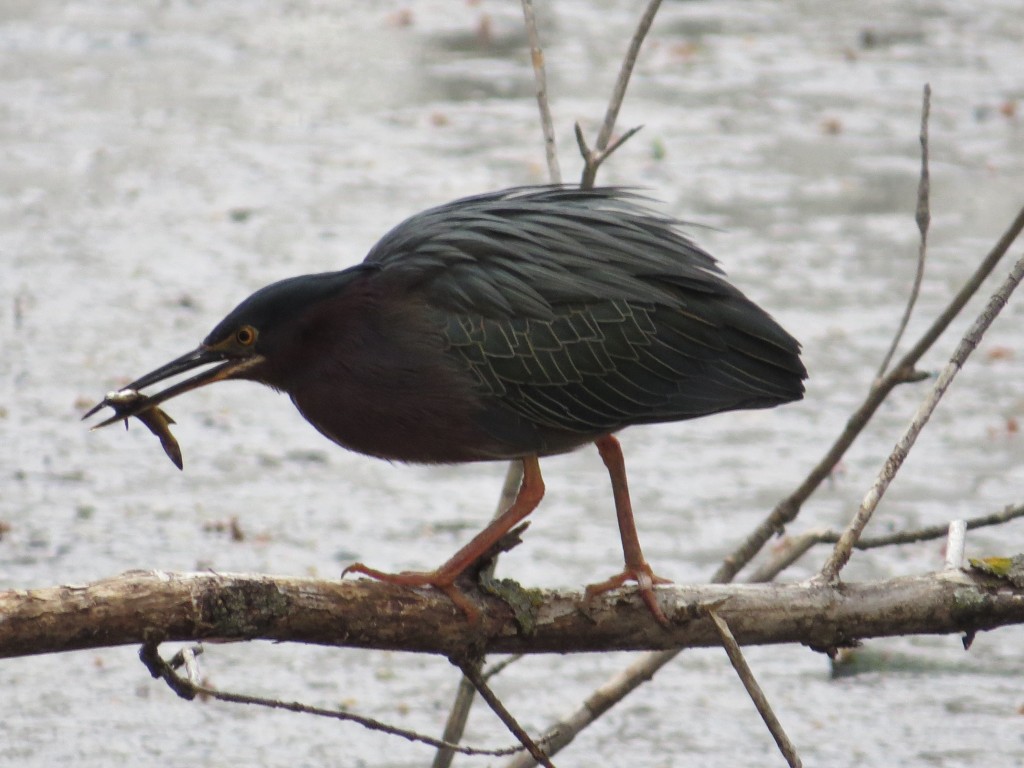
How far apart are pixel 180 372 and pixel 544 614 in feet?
2.80

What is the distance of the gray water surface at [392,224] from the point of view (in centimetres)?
461

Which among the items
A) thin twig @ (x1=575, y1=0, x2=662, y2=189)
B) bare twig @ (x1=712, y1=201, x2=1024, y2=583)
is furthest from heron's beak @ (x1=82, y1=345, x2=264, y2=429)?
bare twig @ (x1=712, y1=201, x2=1024, y2=583)

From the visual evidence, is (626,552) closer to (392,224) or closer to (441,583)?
(441,583)

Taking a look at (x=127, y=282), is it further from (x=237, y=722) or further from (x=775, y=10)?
(x=775, y=10)

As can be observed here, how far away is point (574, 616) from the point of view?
2904 mm

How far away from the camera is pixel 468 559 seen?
118 inches

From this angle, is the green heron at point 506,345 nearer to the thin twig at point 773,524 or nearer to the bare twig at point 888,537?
the thin twig at point 773,524

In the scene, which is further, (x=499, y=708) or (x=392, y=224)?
(x=392, y=224)

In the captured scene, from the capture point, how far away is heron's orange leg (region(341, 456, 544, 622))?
2.88 m

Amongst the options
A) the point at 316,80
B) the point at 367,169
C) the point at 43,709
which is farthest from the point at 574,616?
the point at 316,80

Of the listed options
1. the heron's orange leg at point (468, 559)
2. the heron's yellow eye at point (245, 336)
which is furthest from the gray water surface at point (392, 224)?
the heron's yellow eye at point (245, 336)

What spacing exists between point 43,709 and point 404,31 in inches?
265

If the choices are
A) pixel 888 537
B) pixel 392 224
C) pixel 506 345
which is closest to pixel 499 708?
pixel 506 345

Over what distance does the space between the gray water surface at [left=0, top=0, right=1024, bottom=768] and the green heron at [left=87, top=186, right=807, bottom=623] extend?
60.5 inches
